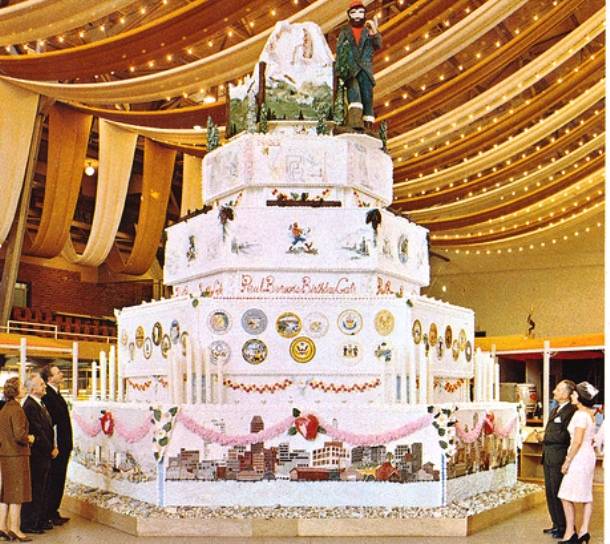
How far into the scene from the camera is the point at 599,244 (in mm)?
20797

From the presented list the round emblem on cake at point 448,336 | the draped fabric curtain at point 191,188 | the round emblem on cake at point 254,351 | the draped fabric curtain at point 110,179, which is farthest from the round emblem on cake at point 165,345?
the draped fabric curtain at point 191,188

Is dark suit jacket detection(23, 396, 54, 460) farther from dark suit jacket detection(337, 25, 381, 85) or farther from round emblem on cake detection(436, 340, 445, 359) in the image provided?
dark suit jacket detection(337, 25, 381, 85)

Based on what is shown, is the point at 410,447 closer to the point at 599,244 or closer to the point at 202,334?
the point at 202,334

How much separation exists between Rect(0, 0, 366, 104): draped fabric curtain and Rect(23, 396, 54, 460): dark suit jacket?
599 centimetres

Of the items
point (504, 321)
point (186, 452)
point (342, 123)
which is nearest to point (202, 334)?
point (186, 452)

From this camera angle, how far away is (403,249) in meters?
9.48

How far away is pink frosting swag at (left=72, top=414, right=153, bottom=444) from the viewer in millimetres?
7763

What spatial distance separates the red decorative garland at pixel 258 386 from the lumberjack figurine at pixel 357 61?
Answer: 2.85 meters

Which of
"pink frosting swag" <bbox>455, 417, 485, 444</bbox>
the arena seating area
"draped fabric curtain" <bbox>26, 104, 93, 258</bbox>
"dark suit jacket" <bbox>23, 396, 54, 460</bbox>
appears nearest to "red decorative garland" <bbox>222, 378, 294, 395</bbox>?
"pink frosting swag" <bbox>455, 417, 485, 444</bbox>

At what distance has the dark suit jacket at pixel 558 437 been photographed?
6.88 meters

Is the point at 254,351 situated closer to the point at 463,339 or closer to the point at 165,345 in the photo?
the point at 165,345

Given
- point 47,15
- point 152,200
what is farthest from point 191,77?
point 152,200

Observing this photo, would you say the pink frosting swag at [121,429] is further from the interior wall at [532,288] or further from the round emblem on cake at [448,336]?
the interior wall at [532,288]

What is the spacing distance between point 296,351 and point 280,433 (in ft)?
4.15
